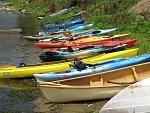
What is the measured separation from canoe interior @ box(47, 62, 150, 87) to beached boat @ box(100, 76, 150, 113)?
240 cm

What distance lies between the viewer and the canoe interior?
13.8m

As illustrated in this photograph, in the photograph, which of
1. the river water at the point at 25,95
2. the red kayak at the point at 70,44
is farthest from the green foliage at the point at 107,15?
the river water at the point at 25,95

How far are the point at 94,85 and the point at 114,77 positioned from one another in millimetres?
831

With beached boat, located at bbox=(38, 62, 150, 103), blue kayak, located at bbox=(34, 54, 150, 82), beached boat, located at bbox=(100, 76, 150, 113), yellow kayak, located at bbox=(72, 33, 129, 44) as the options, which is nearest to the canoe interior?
beached boat, located at bbox=(38, 62, 150, 103)

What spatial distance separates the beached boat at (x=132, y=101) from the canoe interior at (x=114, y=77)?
240cm

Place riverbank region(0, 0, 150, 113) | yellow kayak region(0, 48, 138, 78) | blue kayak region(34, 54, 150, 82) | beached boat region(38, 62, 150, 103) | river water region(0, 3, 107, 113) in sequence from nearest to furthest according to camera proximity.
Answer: beached boat region(38, 62, 150, 103), river water region(0, 3, 107, 113), blue kayak region(34, 54, 150, 82), yellow kayak region(0, 48, 138, 78), riverbank region(0, 0, 150, 113)

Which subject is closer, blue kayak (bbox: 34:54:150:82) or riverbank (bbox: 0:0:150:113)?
blue kayak (bbox: 34:54:150:82)

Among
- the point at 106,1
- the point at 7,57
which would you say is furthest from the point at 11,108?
the point at 106,1

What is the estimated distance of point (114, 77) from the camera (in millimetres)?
14016

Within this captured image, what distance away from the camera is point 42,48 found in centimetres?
2483

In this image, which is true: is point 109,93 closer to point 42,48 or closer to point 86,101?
point 86,101

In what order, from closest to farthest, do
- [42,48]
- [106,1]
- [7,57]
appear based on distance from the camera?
1. [7,57]
2. [42,48]
3. [106,1]

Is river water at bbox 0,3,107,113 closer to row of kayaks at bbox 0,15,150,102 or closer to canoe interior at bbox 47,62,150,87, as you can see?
row of kayaks at bbox 0,15,150,102

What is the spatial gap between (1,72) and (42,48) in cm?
714
